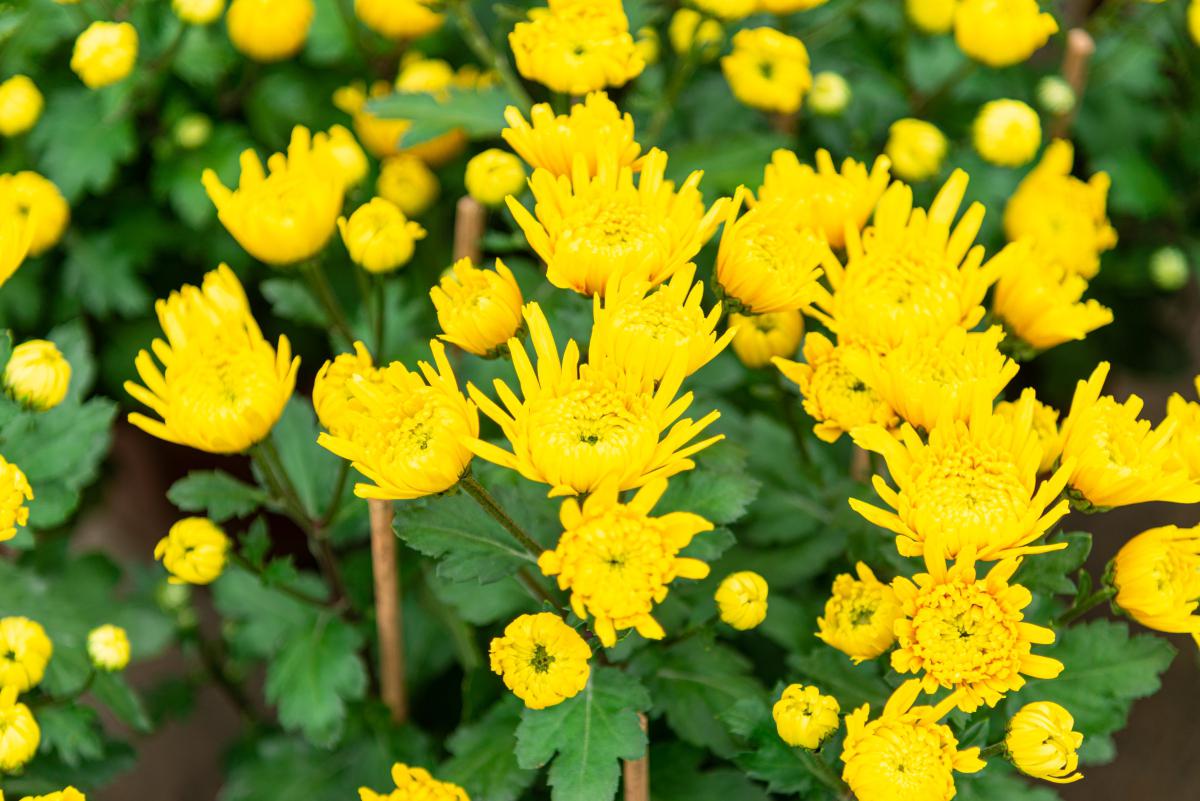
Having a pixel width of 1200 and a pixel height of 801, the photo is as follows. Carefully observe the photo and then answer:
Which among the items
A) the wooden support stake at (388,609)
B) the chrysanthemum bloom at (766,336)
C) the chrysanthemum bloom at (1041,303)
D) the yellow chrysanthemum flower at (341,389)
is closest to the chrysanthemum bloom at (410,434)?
the yellow chrysanthemum flower at (341,389)

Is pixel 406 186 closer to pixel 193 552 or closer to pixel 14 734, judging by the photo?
pixel 193 552

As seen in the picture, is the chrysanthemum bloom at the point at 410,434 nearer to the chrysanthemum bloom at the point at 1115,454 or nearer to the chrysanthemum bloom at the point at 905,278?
the chrysanthemum bloom at the point at 905,278

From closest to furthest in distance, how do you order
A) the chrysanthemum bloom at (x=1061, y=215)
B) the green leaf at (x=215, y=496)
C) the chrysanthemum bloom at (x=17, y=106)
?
the green leaf at (x=215, y=496)
the chrysanthemum bloom at (x=1061, y=215)
the chrysanthemum bloom at (x=17, y=106)

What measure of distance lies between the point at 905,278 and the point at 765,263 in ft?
0.51

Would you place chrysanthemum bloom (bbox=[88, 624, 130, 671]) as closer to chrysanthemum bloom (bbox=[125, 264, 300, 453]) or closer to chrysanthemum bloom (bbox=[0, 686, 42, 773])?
chrysanthemum bloom (bbox=[0, 686, 42, 773])

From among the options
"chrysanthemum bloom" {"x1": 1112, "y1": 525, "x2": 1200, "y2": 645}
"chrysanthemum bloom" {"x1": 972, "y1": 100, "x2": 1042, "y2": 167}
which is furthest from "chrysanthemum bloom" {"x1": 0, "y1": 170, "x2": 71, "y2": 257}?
"chrysanthemum bloom" {"x1": 1112, "y1": 525, "x2": 1200, "y2": 645}

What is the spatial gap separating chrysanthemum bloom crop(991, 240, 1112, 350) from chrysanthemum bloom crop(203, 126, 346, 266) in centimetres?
72

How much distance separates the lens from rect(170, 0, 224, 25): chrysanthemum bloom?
1.54 m

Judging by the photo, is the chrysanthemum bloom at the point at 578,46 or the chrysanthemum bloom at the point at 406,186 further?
the chrysanthemum bloom at the point at 406,186

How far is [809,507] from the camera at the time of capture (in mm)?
1414

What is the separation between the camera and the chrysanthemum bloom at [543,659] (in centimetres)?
94

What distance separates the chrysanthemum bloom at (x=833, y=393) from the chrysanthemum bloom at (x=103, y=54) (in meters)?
1.00

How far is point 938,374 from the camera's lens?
1005mm

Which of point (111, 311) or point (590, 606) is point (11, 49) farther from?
point (590, 606)
